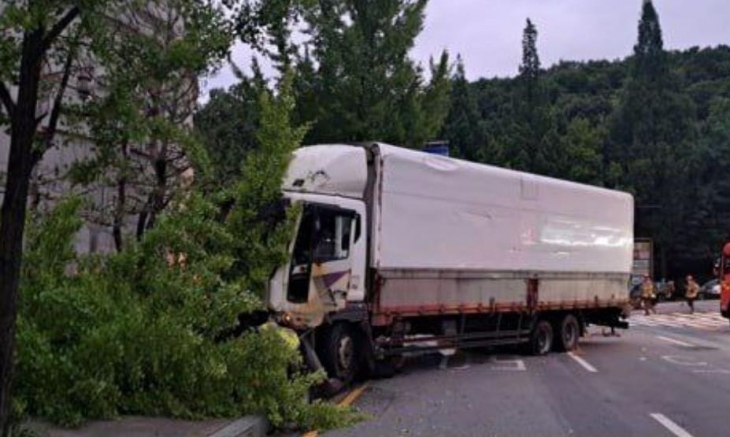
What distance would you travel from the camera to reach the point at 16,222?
696cm

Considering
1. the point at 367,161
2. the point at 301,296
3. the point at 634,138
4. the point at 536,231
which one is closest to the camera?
the point at 301,296

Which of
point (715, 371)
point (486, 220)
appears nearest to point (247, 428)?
point (486, 220)

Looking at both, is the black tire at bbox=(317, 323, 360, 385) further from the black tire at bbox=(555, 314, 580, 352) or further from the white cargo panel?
the black tire at bbox=(555, 314, 580, 352)

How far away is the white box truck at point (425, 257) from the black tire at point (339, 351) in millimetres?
16

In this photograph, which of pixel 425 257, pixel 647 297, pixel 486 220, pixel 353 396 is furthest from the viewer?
pixel 647 297

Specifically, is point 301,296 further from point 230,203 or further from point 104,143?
point 104,143

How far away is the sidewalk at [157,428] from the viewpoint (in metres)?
8.94

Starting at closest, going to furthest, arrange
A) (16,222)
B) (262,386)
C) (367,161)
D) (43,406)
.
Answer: (16,222), (43,406), (262,386), (367,161)

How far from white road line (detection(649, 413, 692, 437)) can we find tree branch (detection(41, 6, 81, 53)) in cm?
750

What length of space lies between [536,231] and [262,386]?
10560mm

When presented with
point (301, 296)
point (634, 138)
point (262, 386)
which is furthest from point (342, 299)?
point (634, 138)

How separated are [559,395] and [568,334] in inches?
327

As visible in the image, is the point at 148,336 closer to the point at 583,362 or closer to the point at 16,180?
the point at 16,180

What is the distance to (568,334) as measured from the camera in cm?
2209
